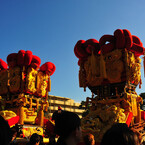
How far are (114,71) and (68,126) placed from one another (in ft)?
35.2

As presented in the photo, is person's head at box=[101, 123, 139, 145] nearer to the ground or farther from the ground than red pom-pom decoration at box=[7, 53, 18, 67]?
nearer to the ground

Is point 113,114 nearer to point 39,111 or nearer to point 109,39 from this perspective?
point 109,39

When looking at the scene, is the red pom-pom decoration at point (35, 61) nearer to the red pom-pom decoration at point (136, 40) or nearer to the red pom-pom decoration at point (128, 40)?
the red pom-pom decoration at point (128, 40)

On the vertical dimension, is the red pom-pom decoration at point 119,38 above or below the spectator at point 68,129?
above

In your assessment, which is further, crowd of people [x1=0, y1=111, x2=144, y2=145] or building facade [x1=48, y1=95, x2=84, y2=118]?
building facade [x1=48, y1=95, x2=84, y2=118]

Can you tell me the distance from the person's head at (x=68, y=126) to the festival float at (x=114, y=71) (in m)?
9.62

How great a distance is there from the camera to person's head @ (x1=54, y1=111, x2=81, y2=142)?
1937 mm

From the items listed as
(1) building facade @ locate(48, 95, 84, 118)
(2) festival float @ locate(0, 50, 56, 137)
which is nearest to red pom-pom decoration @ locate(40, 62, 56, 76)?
(2) festival float @ locate(0, 50, 56, 137)

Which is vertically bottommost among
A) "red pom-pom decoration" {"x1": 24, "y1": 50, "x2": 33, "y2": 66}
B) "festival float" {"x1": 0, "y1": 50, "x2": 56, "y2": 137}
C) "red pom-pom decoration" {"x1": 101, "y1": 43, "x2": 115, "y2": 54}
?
"festival float" {"x1": 0, "y1": 50, "x2": 56, "y2": 137}

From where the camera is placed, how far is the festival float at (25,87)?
53.0 feet

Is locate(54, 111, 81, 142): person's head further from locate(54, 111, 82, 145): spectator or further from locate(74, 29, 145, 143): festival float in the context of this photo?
locate(74, 29, 145, 143): festival float

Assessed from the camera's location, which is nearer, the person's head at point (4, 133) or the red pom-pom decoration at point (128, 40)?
the person's head at point (4, 133)

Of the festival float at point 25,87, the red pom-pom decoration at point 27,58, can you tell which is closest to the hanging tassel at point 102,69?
the festival float at point 25,87

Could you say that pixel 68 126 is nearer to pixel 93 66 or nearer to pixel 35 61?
pixel 93 66
